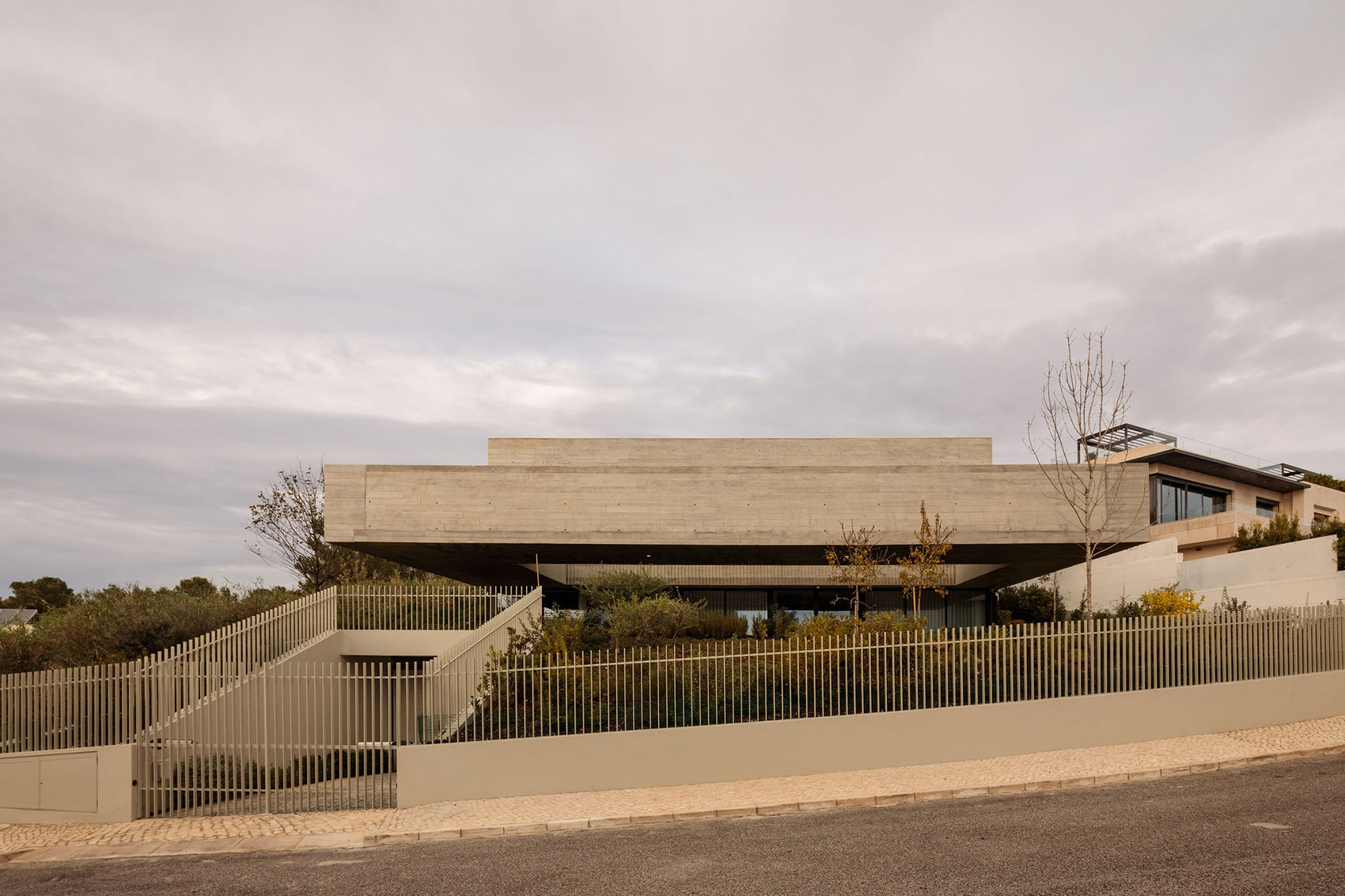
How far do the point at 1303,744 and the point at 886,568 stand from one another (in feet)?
51.6

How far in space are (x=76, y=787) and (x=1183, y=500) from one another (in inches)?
1882

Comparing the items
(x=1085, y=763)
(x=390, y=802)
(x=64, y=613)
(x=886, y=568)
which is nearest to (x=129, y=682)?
(x=390, y=802)

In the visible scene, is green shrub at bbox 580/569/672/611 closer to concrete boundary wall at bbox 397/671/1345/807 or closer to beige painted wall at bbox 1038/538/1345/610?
concrete boundary wall at bbox 397/671/1345/807

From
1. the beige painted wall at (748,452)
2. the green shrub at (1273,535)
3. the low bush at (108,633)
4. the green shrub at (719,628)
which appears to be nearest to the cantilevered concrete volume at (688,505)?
the green shrub at (719,628)

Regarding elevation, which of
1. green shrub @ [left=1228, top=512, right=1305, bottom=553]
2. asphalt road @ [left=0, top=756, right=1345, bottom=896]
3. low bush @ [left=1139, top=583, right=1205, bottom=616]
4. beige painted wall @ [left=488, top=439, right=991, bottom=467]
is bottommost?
asphalt road @ [left=0, top=756, right=1345, bottom=896]

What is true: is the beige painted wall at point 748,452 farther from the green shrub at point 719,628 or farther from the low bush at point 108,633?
the low bush at point 108,633

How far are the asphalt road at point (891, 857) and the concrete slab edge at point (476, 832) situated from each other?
0.22m

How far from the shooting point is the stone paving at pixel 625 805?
11.0 metres

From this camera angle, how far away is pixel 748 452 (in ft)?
98.2

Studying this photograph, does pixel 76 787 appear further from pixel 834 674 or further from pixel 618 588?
pixel 618 588

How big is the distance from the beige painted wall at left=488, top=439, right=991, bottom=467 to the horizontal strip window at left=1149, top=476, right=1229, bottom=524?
21020mm

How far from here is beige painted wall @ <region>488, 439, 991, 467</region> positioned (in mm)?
29344

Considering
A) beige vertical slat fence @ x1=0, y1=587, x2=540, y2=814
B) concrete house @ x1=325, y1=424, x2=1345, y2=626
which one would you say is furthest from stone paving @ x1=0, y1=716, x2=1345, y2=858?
concrete house @ x1=325, y1=424, x2=1345, y2=626

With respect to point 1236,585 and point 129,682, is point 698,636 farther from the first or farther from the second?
point 1236,585
